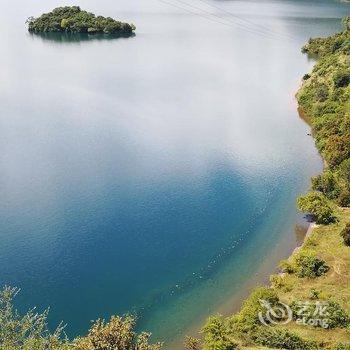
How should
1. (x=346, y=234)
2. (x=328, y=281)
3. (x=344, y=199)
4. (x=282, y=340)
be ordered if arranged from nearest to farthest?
(x=282, y=340) → (x=328, y=281) → (x=346, y=234) → (x=344, y=199)

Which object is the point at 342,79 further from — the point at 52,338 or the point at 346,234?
the point at 52,338

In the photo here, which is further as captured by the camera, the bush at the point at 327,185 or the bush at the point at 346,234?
the bush at the point at 327,185

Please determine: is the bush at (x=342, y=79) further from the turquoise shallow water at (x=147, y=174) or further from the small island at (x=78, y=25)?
the small island at (x=78, y=25)

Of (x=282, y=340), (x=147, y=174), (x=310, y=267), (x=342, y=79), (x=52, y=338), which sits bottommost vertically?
(x=282, y=340)

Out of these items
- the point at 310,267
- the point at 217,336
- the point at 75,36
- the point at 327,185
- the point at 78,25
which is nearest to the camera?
the point at 217,336

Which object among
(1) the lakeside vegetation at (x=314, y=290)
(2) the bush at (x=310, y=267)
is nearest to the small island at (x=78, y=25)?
(1) the lakeside vegetation at (x=314, y=290)

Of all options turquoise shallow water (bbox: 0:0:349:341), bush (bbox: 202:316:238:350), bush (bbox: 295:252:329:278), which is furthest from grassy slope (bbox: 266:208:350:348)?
bush (bbox: 202:316:238:350)

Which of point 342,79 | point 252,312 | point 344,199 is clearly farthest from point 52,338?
point 342,79
